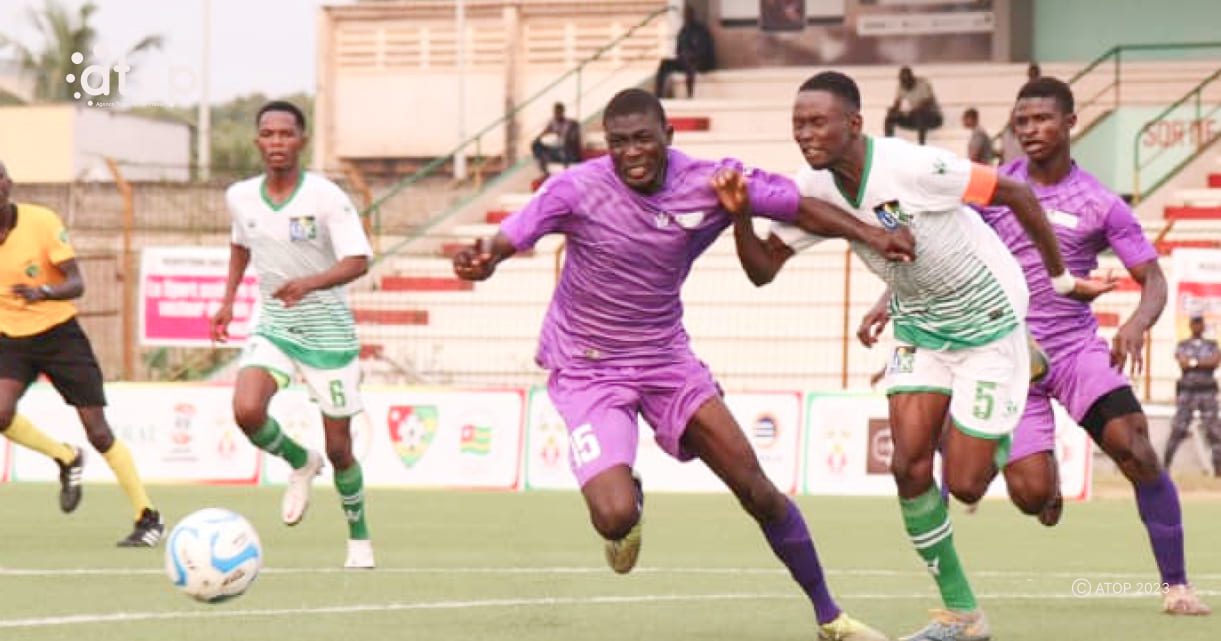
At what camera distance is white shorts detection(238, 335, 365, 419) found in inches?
560

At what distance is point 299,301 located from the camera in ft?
45.5

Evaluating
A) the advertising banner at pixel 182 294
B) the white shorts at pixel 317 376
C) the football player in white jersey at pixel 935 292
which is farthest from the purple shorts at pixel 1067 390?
the advertising banner at pixel 182 294

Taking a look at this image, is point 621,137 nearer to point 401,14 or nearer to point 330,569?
point 330,569

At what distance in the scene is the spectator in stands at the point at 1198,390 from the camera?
24766 millimetres

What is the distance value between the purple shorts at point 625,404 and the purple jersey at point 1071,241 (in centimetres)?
215

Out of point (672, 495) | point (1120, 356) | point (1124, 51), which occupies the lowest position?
point (672, 495)

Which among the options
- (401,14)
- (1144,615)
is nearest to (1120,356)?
(1144,615)

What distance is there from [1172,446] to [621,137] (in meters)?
15.8

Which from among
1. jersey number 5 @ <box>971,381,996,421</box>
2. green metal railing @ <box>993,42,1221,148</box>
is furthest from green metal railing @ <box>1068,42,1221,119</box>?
jersey number 5 @ <box>971,381,996,421</box>

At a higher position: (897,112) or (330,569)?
(897,112)

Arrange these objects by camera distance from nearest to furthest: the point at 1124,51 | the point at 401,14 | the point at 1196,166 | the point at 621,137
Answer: the point at 621,137 < the point at 1196,166 < the point at 1124,51 < the point at 401,14

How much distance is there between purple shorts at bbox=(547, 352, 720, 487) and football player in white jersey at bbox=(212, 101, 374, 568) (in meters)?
3.50

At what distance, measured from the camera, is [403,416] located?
2373 centimetres

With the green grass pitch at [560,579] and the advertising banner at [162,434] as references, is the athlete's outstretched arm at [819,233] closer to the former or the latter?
the green grass pitch at [560,579]
